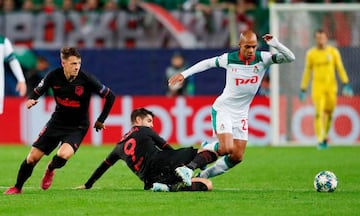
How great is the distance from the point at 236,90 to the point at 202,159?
117 centimetres

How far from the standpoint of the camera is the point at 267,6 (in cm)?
2508

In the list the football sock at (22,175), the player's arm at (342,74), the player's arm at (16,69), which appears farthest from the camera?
the player's arm at (342,74)

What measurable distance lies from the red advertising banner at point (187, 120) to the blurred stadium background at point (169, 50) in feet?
0.07

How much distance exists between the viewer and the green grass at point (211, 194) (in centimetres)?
1002

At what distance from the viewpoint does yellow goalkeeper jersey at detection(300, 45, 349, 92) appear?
20906 millimetres

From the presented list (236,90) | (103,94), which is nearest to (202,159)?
(236,90)

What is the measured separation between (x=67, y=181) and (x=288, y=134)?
30.2 feet

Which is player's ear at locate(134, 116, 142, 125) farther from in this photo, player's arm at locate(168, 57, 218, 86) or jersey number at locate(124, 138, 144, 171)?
player's arm at locate(168, 57, 218, 86)

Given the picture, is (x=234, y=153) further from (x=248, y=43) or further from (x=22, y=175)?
(x=22, y=175)

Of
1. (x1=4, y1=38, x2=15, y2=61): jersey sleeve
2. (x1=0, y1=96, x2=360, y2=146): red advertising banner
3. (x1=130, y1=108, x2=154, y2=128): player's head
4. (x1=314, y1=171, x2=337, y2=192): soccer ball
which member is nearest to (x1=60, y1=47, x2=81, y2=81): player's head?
(x1=130, y1=108, x2=154, y2=128): player's head

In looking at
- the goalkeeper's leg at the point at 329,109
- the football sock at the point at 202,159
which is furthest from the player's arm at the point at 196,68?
the goalkeeper's leg at the point at 329,109

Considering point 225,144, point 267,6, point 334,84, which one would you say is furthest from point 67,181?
point 267,6

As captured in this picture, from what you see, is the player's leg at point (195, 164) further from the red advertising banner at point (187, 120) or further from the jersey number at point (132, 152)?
the red advertising banner at point (187, 120)

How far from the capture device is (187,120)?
22359 millimetres
